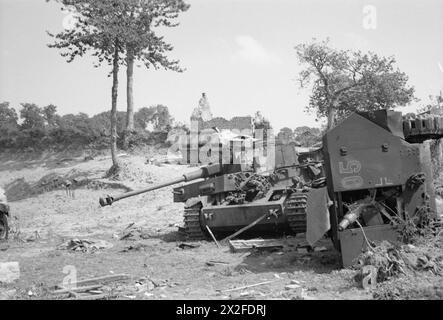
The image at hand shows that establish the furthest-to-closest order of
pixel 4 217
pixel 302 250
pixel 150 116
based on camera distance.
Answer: pixel 150 116, pixel 4 217, pixel 302 250

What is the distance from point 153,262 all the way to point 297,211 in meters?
3.10

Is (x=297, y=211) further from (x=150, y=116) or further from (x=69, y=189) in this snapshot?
(x=150, y=116)

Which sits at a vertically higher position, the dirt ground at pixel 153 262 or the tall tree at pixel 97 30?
A: the tall tree at pixel 97 30

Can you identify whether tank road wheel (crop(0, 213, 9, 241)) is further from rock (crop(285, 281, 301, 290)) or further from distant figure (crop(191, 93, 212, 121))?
distant figure (crop(191, 93, 212, 121))

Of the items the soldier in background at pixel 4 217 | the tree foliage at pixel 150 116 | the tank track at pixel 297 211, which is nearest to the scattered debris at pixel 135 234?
the soldier in background at pixel 4 217

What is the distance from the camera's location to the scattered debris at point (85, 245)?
1268 cm

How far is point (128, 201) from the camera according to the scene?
70.7ft

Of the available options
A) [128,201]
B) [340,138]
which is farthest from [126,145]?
[340,138]

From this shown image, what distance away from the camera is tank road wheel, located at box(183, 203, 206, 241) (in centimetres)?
1311

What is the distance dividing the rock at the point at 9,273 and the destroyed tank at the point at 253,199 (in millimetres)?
4333

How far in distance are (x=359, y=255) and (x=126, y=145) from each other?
21693 millimetres

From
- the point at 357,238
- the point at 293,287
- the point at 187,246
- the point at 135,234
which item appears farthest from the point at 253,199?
the point at 293,287

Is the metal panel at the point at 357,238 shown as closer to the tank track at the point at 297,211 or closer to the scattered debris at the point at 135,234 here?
the tank track at the point at 297,211

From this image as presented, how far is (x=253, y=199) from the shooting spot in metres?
12.6
